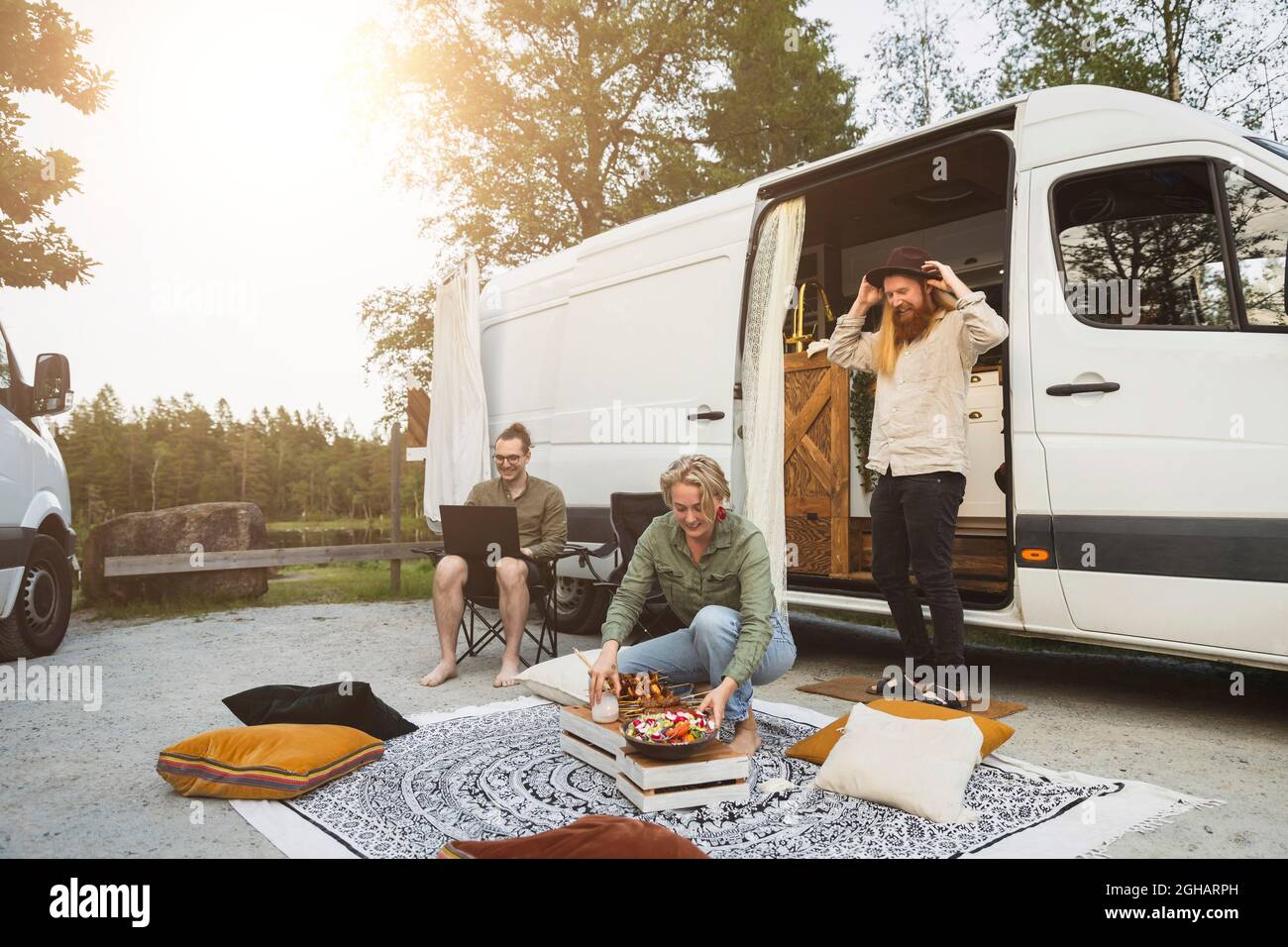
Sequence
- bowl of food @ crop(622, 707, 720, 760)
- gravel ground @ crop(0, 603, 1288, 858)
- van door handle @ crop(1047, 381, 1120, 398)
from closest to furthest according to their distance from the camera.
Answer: gravel ground @ crop(0, 603, 1288, 858) → bowl of food @ crop(622, 707, 720, 760) → van door handle @ crop(1047, 381, 1120, 398)

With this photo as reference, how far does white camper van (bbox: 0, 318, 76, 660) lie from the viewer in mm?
4660

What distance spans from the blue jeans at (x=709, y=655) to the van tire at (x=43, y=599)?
12.4 feet

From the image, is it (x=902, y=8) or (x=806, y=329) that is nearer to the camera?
(x=806, y=329)

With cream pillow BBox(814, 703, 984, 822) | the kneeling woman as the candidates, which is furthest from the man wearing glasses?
cream pillow BBox(814, 703, 984, 822)

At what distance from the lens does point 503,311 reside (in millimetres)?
6500

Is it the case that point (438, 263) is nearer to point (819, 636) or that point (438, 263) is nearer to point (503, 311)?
point (503, 311)

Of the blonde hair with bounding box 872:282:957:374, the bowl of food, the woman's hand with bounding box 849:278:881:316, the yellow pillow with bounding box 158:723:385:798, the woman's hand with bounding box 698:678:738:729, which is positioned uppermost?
the woman's hand with bounding box 849:278:881:316

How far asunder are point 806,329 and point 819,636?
2090mm

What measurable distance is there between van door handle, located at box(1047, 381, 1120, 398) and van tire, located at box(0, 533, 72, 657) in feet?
17.3

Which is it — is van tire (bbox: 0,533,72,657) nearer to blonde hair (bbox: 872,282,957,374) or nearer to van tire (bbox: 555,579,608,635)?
van tire (bbox: 555,579,608,635)

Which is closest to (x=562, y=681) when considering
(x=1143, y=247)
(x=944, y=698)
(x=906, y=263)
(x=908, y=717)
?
(x=908, y=717)

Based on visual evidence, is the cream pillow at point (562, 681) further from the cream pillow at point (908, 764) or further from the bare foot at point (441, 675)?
the cream pillow at point (908, 764)

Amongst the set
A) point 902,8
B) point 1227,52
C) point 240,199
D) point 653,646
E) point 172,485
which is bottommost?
point 653,646
